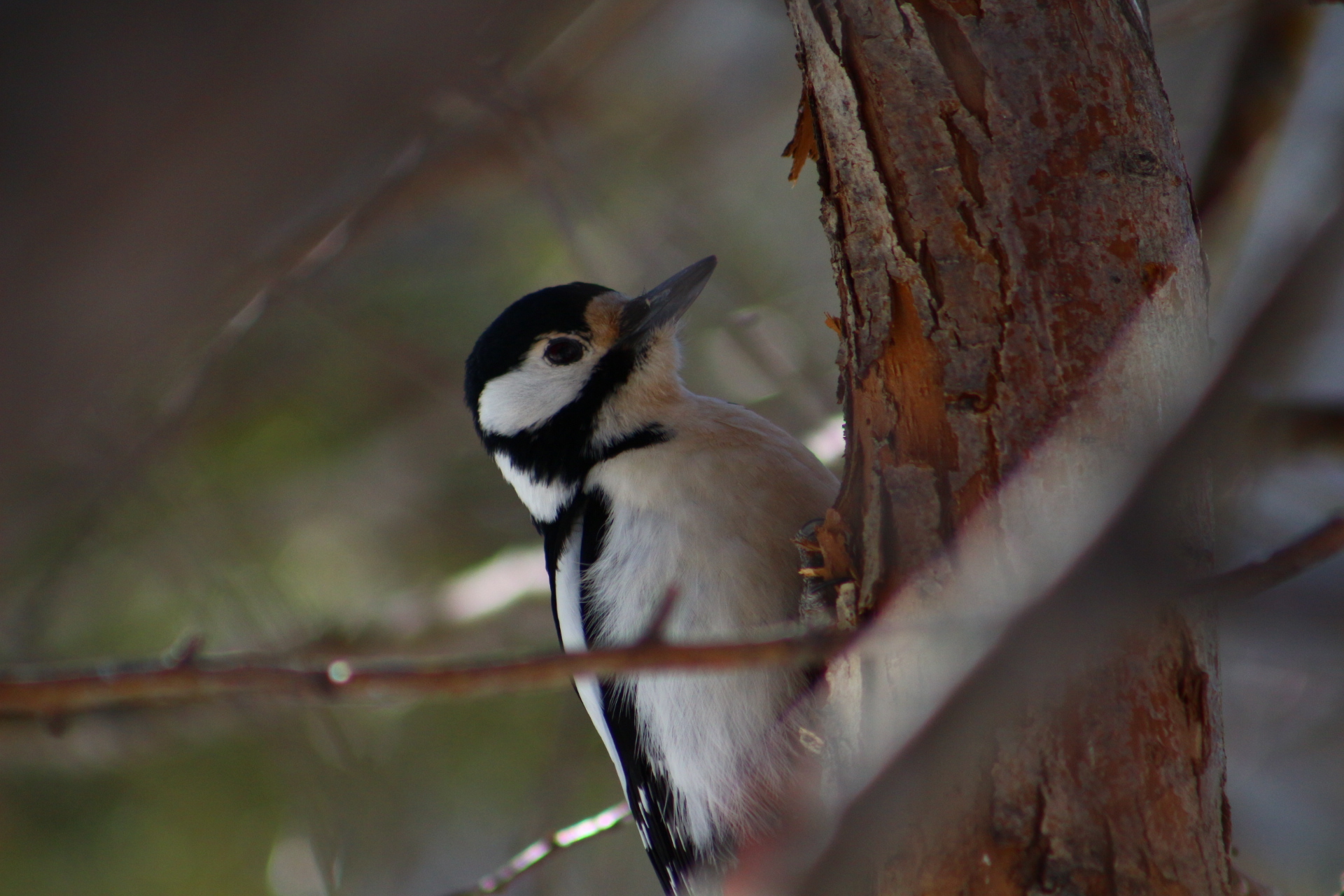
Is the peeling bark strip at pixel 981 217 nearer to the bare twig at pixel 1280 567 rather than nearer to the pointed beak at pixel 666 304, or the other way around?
the bare twig at pixel 1280 567

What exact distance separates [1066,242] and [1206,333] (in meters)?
0.28

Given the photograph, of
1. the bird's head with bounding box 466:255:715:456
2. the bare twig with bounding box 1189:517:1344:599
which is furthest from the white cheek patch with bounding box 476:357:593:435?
the bare twig with bounding box 1189:517:1344:599

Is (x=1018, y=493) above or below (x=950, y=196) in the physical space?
below

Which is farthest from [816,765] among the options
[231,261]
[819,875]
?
[231,261]

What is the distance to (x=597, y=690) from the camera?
10.2ft

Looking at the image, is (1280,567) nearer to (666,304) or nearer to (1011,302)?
(1011,302)

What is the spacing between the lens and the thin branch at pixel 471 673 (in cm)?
106

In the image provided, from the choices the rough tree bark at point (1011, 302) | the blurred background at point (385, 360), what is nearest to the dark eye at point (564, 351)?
the blurred background at point (385, 360)

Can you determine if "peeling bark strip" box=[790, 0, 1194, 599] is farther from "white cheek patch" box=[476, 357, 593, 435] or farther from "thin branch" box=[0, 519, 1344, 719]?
"white cheek patch" box=[476, 357, 593, 435]

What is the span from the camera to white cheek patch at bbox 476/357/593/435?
3285mm

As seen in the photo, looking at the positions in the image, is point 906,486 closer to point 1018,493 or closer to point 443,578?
point 1018,493

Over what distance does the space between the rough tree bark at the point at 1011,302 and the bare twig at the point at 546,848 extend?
1.06m

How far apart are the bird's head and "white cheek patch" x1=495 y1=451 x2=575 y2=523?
0.07 m

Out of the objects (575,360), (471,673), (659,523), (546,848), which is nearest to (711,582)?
(659,523)
